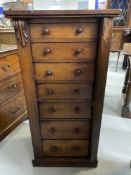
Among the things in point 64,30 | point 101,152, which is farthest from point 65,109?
point 101,152

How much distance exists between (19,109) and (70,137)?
2.69 ft

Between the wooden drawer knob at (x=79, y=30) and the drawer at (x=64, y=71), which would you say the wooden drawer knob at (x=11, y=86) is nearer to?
the drawer at (x=64, y=71)

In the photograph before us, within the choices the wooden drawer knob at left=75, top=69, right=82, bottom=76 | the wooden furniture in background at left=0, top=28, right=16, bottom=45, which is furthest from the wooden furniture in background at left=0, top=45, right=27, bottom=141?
the wooden drawer knob at left=75, top=69, right=82, bottom=76

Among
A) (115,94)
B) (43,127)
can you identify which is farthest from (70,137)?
(115,94)

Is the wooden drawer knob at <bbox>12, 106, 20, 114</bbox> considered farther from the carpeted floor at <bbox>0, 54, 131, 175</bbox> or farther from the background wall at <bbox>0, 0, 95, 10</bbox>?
the background wall at <bbox>0, 0, 95, 10</bbox>

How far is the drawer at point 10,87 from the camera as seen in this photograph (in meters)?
1.52

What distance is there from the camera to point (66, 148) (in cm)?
132

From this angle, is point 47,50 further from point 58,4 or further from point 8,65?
point 58,4

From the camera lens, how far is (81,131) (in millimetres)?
1228

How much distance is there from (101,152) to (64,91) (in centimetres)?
84

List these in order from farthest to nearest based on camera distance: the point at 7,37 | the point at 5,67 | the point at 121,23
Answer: the point at 121,23 → the point at 7,37 → the point at 5,67

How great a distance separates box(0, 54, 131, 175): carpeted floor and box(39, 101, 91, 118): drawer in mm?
540

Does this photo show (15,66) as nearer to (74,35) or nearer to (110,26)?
(74,35)

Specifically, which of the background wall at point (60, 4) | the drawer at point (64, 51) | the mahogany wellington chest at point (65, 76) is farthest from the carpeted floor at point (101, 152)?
the background wall at point (60, 4)
